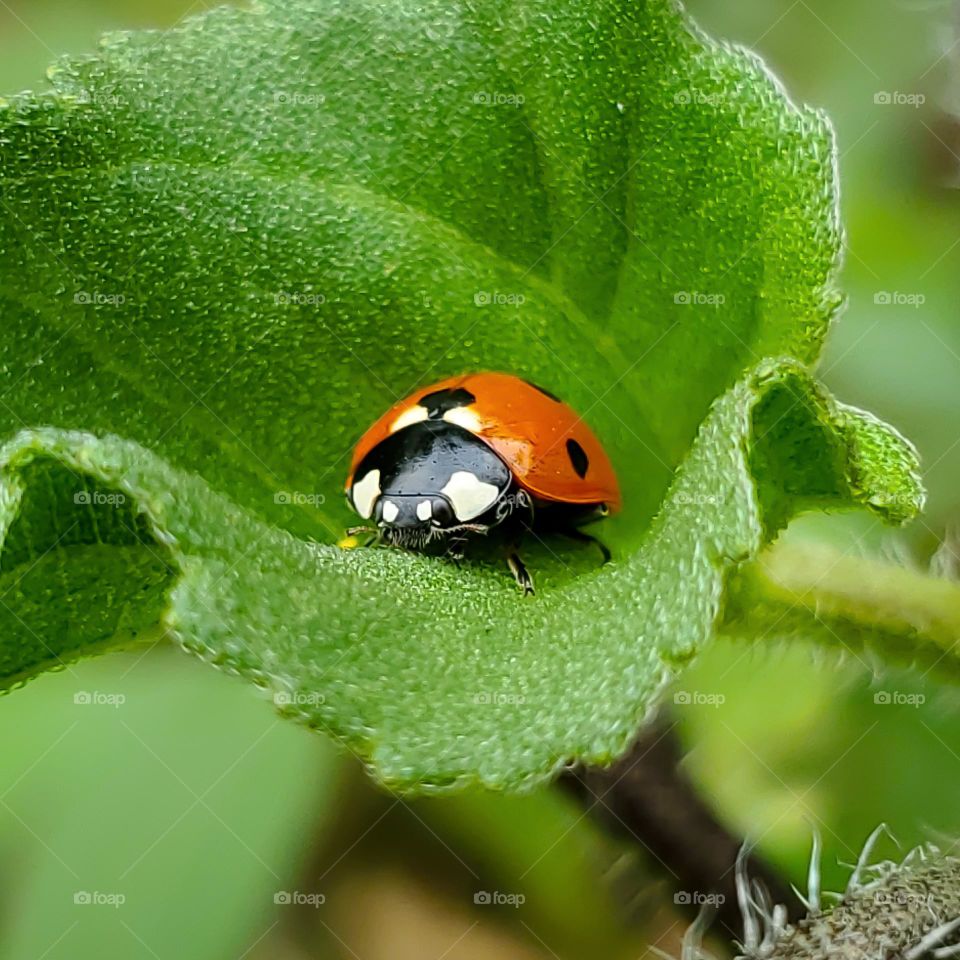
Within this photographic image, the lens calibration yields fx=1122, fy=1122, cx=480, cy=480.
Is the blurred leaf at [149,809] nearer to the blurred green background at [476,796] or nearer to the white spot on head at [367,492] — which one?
the blurred green background at [476,796]

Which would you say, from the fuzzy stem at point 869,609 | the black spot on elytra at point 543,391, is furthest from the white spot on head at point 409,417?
the fuzzy stem at point 869,609

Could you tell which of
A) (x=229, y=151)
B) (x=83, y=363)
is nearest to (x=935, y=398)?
(x=229, y=151)

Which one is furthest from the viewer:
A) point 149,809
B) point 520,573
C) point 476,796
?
point 149,809

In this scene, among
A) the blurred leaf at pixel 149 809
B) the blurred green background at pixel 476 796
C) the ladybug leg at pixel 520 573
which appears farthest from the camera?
the blurred leaf at pixel 149 809

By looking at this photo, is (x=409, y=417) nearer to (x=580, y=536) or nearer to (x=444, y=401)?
(x=444, y=401)

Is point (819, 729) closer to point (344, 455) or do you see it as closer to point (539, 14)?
point (344, 455)

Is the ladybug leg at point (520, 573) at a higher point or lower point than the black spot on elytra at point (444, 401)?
lower

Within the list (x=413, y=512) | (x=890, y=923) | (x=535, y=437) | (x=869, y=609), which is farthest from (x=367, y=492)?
(x=890, y=923)
